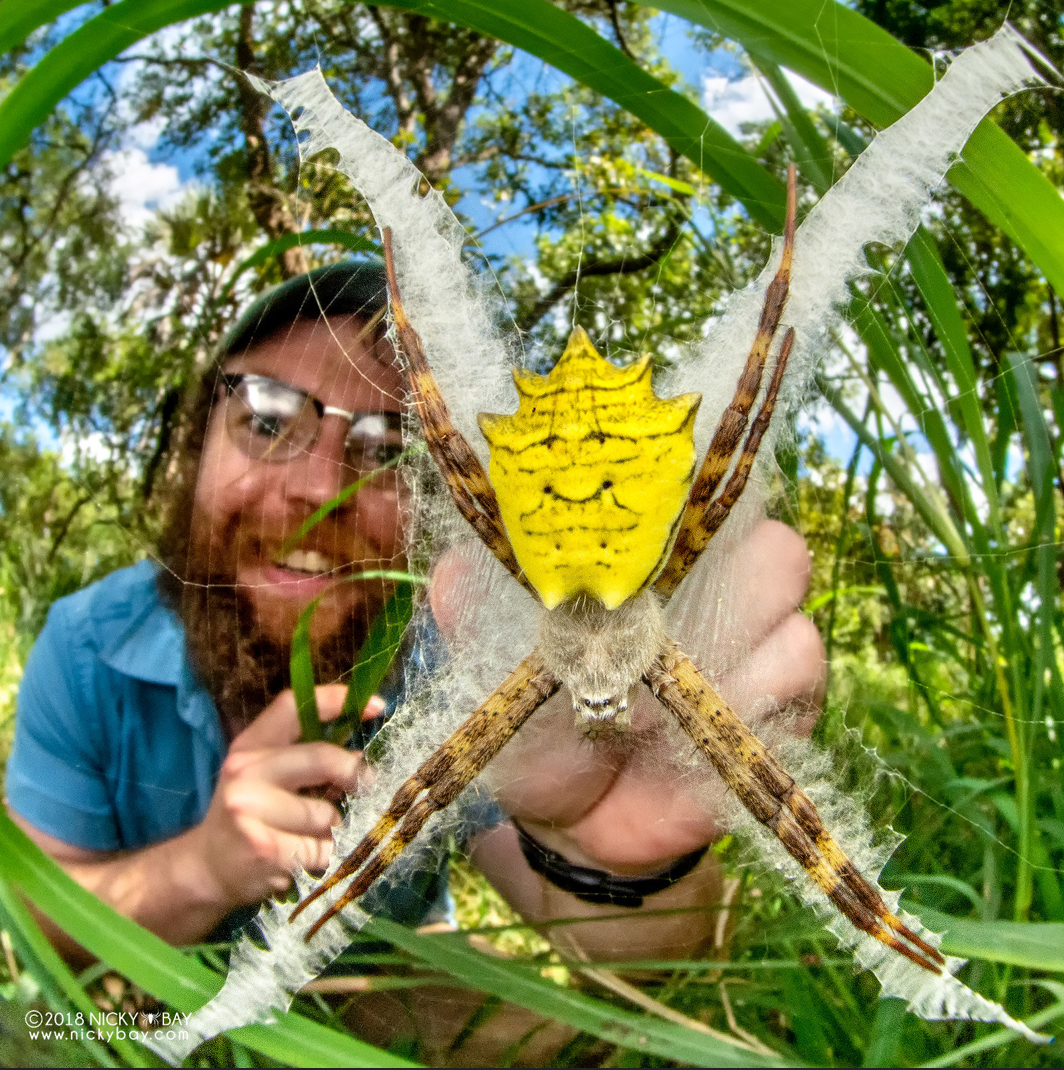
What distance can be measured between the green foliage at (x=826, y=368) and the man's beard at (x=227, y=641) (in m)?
0.20

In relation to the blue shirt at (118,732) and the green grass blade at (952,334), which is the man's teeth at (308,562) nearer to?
the blue shirt at (118,732)

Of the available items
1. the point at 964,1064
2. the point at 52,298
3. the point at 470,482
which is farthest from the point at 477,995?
the point at 52,298

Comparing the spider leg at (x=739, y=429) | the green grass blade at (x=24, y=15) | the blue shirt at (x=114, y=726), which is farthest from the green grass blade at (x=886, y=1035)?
the green grass blade at (x=24, y=15)

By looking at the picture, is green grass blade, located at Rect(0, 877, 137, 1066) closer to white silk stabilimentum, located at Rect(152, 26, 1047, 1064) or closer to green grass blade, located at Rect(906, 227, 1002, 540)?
white silk stabilimentum, located at Rect(152, 26, 1047, 1064)

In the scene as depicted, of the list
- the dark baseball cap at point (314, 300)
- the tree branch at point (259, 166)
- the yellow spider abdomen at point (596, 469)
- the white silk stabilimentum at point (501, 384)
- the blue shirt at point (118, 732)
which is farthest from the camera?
the blue shirt at point (118, 732)

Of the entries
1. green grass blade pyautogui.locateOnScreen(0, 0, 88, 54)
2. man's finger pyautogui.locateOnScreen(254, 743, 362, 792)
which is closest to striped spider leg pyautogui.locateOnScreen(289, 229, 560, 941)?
man's finger pyautogui.locateOnScreen(254, 743, 362, 792)

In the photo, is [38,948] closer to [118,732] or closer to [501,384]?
[118,732]

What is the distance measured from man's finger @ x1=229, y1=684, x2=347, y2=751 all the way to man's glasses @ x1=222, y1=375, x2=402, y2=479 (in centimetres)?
25

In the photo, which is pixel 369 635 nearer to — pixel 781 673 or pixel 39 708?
pixel 781 673

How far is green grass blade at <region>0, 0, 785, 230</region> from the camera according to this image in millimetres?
610

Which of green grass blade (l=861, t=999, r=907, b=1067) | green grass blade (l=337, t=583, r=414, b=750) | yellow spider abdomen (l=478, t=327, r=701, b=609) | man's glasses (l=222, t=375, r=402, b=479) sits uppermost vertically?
man's glasses (l=222, t=375, r=402, b=479)

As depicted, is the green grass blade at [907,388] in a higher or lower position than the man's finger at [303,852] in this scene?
higher

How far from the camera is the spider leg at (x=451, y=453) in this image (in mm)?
591

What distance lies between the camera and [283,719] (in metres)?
0.81
